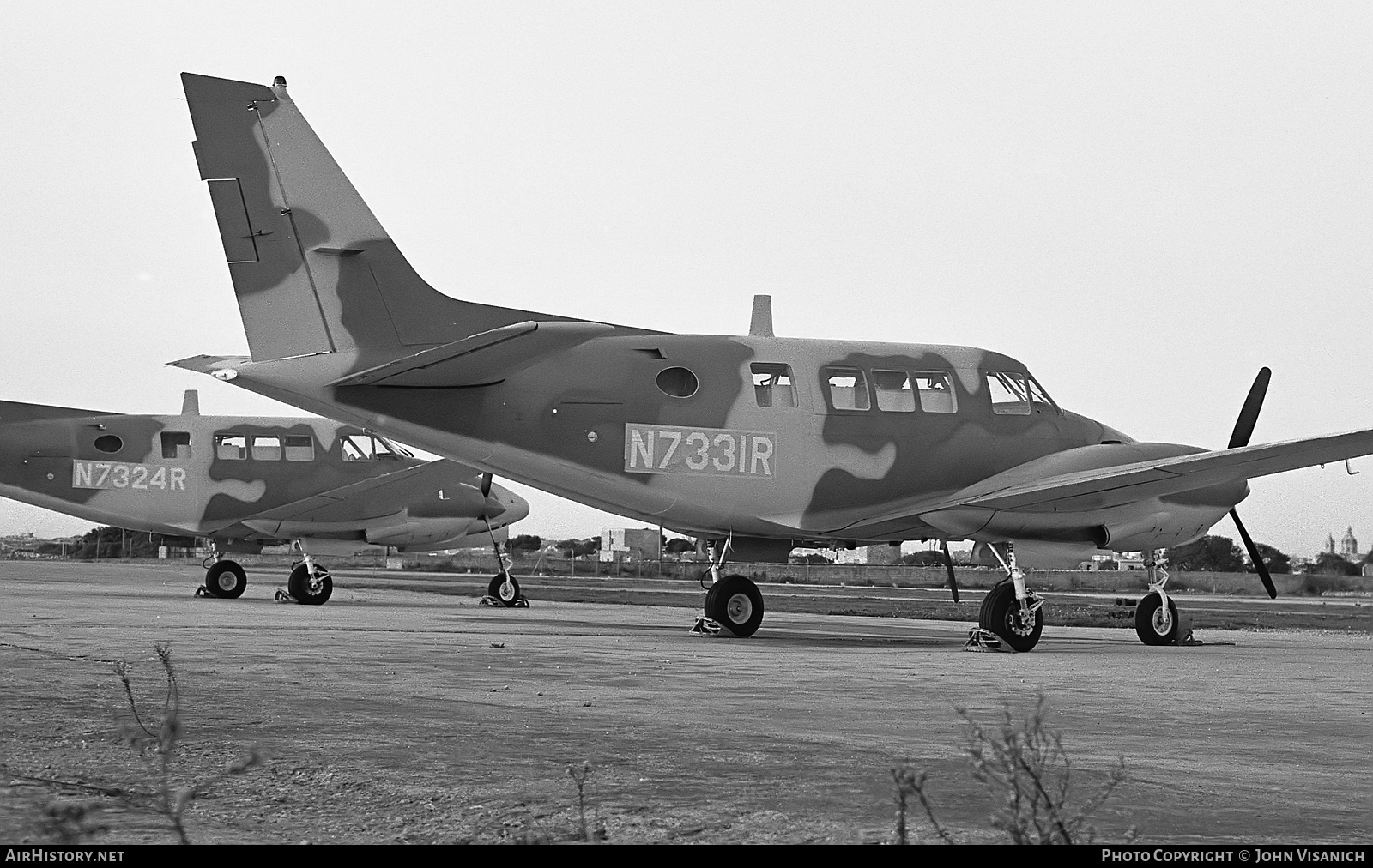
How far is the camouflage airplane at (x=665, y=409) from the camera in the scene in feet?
54.6

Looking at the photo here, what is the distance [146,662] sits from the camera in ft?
37.3

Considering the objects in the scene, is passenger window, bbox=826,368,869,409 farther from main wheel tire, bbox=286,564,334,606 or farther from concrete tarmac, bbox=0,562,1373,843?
main wheel tire, bbox=286,564,334,606

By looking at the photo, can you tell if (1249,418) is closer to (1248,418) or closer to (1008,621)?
(1248,418)

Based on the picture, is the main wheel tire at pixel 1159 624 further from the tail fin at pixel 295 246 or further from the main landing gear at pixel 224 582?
the main landing gear at pixel 224 582

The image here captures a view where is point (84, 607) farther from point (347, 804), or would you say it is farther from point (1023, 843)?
point (1023, 843)

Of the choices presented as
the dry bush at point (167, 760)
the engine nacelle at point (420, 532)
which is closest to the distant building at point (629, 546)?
the engine nacelle at point (420, 532)

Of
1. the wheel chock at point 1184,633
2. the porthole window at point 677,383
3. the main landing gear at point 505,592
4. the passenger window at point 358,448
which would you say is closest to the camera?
the porthole window at point 677,383

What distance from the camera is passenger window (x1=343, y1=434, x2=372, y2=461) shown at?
1246 inches

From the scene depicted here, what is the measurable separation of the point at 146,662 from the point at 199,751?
17.4ft

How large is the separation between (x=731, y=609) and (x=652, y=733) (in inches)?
423

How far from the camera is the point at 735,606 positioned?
18.4 meters

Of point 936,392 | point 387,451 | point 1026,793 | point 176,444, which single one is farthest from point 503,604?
point 1026,793

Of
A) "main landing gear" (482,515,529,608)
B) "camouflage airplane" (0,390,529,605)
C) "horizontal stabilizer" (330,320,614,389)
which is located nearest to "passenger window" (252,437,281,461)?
"camouflage airplane" (0,390,529,605)

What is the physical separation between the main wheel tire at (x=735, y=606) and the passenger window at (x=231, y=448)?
55.0ft
